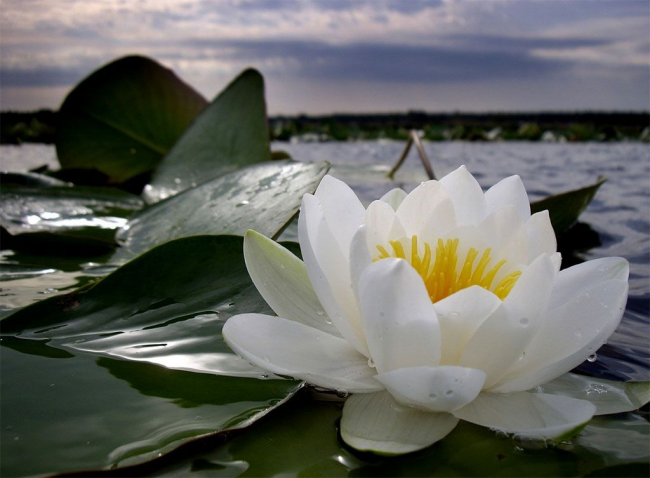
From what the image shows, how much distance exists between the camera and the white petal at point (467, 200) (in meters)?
0.84

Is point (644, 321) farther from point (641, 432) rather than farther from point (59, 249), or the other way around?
point (59, 249)

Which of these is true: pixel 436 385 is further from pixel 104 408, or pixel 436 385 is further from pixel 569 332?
pixel 104 408

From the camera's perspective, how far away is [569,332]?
0.70m

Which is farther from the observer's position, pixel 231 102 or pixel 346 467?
pixel 231 102

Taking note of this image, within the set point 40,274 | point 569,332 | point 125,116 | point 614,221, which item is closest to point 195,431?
point 569,332

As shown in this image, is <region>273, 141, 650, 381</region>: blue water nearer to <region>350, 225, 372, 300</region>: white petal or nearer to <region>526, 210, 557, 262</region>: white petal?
<region>526, 210, 557, 262</region>: white petal

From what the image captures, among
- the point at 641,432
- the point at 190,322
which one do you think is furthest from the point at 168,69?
the point at 641,432

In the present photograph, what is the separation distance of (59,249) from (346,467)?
48.1 inches

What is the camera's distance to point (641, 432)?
71 centimetres

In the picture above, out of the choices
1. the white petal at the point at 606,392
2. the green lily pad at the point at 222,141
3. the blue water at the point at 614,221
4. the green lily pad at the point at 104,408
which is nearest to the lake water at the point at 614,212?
the blue water at the point at 614,221

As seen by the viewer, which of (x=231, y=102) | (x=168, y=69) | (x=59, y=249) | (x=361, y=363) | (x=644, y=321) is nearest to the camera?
(x=361, y=363)

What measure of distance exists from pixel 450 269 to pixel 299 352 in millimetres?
231

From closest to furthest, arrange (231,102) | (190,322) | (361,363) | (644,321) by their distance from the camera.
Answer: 1. (361,363)
2. (190,322)
3. (644,321)
4. (231,102)

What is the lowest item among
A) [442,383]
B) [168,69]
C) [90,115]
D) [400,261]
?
[442,383]
